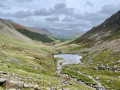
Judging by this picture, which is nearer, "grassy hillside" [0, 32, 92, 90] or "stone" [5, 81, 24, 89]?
"stone" [5, 81, 24, 89]

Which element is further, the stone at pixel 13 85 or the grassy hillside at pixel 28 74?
the grassy hillside at pixel 28 74

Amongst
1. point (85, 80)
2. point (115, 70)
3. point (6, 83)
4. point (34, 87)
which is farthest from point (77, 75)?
point (6, 83)

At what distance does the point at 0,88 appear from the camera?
17125 mm

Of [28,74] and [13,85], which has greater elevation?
[28,74]

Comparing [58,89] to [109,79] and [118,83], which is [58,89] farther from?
[109,79]

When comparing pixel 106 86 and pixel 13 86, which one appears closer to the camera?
pixel 13 86

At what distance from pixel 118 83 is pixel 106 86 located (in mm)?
4256

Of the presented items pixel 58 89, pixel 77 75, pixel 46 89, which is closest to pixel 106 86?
pixel 77 75

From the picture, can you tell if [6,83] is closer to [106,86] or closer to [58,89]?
[58,89]

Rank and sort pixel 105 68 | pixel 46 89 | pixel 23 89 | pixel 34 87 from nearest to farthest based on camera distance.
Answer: pixel 23 89 → pixel 34 87 → pixel 46 89 → pixel 105 68

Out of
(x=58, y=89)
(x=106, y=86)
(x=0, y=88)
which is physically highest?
(x=0, y=88)

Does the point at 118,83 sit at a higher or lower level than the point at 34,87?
lower

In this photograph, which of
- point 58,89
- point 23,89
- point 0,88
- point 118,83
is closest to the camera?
point 0,88

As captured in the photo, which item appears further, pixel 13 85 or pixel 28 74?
pixel 28 74
